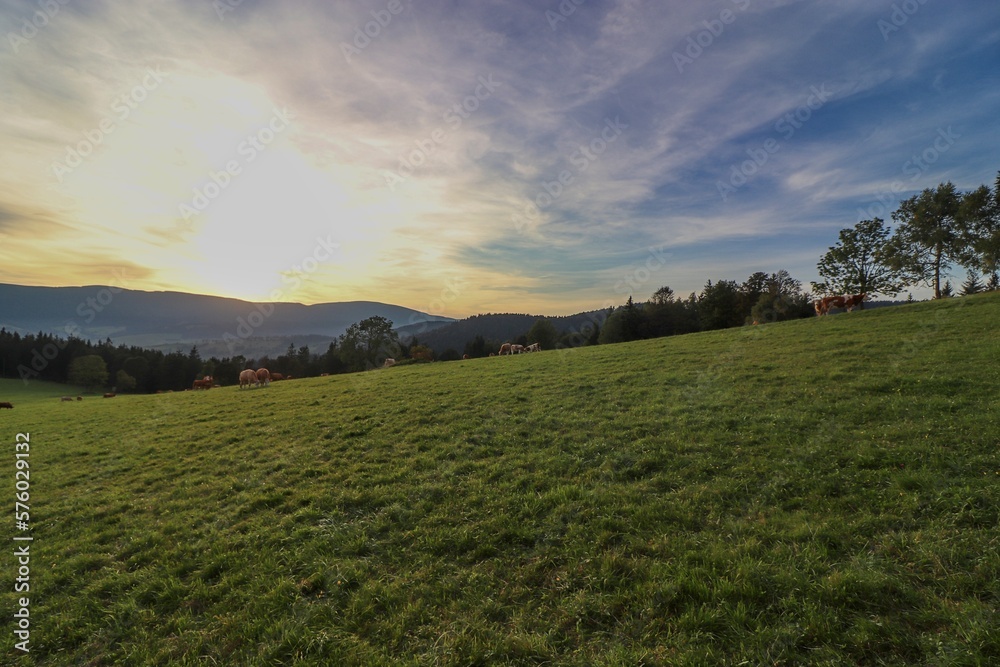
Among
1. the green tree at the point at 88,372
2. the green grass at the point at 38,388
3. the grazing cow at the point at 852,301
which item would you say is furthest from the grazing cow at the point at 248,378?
the green tree at the point at 88,372

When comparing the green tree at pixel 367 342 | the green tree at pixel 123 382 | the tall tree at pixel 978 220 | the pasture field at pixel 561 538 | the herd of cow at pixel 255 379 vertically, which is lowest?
the green tree at pixel 123 382

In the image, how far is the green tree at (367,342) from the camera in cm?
8375

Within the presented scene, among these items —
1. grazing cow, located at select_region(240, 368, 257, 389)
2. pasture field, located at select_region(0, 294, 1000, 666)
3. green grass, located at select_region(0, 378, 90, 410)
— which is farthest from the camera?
green grass, located at select_region(0, 378, 90, 410)

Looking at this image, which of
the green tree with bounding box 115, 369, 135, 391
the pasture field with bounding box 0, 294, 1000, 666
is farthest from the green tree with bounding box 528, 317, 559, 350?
the green tree with bounding box 115, 369, 135, 391

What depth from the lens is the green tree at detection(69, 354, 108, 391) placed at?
82812 millimetres

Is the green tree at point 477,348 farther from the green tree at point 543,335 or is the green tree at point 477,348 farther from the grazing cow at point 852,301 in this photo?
the grazing cow at point 852,301

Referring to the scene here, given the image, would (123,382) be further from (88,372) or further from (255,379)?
(255,379)

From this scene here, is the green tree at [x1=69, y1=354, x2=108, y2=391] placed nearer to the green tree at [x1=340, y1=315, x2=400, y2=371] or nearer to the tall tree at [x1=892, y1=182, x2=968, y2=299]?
the green tree at [x1=340, y1=315, x2=400, y2=371]

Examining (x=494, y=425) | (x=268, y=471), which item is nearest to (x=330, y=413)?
(x=268, y=471)

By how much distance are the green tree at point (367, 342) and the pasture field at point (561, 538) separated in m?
70.1

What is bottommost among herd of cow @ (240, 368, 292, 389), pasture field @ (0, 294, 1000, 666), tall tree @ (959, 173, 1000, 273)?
pasture field @ (0, 294, 1000, 666)

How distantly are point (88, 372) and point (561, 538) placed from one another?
116515 mm

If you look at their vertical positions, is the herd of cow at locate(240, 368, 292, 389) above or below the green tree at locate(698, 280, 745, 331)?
below

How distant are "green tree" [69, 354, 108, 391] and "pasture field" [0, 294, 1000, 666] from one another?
3936 inches
